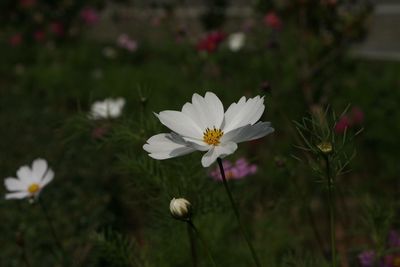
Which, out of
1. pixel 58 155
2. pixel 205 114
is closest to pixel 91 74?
pixel 58 155

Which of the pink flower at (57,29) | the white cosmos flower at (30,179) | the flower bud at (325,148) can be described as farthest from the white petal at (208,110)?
the pink flower at (57,29)

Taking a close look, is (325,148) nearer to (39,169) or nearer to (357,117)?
(39,169)

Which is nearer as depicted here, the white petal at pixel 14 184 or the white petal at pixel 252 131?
the white petal at pixel 252 131

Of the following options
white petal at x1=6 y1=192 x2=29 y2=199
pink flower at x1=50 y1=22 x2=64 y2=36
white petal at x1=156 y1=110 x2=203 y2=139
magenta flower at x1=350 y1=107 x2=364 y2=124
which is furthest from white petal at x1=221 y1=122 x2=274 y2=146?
pink flower at x1=50 y1=22 x2=64 y2=36

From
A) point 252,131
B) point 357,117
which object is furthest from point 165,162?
point 357,117

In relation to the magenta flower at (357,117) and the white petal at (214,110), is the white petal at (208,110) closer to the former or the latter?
the white petal at (214,110)

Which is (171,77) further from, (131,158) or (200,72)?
(131,158)
